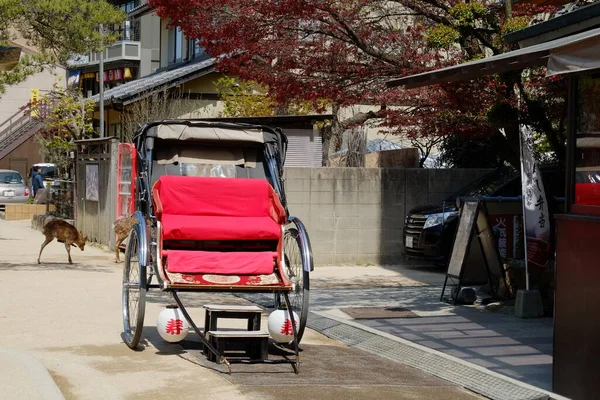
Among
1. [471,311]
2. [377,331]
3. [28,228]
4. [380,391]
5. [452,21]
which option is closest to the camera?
[380,391]

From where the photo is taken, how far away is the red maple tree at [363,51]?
39.1 feet

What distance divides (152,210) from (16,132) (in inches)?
1704

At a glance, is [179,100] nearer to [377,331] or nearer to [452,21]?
[452,21]

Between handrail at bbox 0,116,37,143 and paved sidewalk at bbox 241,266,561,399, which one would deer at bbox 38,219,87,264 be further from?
handrail at bbox 0,116,37,143

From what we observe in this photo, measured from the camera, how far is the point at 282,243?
8953 millimetres

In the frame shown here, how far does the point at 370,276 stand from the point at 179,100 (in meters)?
15.9

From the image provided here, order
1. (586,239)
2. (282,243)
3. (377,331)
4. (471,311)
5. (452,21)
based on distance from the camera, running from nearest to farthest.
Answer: (586,239)
(282,243)
(377,331)
(471,311)
(452,21)

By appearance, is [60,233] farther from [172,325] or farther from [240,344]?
[240,344]

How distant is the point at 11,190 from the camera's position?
33.9 metres

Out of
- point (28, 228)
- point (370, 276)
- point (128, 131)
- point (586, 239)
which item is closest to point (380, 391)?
point (586, 239)

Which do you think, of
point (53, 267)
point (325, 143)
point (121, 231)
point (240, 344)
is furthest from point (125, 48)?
point (240, 344)

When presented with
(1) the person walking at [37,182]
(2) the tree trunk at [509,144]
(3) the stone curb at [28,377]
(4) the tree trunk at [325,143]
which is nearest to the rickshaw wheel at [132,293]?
(3) the stone curb at [28,377]

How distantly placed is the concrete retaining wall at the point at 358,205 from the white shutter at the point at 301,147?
391 cm

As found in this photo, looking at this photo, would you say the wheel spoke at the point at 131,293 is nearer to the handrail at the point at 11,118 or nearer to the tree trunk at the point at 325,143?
the tree trunk at the point at 325,143
